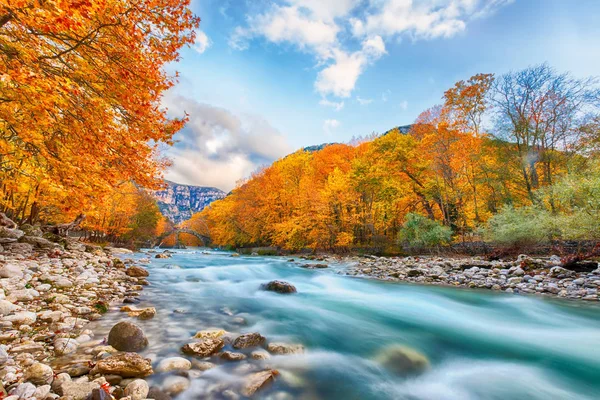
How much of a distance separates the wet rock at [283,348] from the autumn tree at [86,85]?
15.3 feet

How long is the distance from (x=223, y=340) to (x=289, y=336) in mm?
1315

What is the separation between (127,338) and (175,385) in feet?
4.29

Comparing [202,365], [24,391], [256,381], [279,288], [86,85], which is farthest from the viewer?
[279,288]

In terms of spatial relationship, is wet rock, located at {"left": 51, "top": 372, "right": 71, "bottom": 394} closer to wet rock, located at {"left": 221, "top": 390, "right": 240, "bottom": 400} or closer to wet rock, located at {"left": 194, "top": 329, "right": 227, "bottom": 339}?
wet rock, located at {"left": 221, "top": 390, "right": 240, "bottom": 400}

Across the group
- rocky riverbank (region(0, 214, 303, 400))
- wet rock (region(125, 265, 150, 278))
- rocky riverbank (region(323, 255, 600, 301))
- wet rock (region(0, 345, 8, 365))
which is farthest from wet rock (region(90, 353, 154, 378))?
rocky riverbank (region(323, 255, 600, 301))

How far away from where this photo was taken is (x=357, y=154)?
29.7m

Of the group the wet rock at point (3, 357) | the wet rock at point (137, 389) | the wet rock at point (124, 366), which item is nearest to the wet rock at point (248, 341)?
the wet rock at point (124, 366)

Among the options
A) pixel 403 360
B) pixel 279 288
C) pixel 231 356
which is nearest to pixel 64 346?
pixel 231 356

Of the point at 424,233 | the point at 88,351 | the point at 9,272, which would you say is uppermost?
the point at 424,233

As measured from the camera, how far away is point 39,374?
2.52 meters

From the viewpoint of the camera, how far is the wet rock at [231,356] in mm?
3627

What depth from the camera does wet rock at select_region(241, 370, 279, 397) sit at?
2924 mm

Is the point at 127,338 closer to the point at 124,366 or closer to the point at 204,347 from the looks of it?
the point at 124,366

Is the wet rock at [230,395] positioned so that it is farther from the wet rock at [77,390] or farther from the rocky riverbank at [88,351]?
the wet rock at [77,390]
